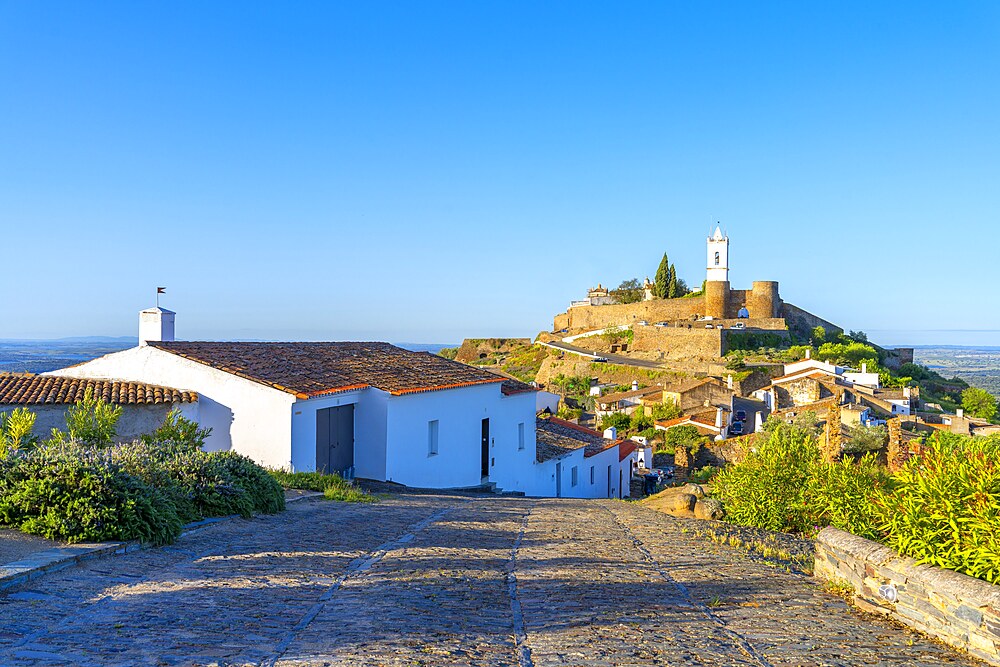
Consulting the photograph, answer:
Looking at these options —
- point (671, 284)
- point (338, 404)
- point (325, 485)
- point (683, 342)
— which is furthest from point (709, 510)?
point (671, 284)

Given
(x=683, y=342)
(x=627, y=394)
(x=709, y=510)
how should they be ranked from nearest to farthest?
(x=709, y=510) → (x=627, y=394) → (x=683, y=342)

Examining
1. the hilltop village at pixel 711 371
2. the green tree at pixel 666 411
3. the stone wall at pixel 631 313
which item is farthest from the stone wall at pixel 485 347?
the green tree at pixel 666 411

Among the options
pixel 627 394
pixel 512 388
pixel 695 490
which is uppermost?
pixel 512 388

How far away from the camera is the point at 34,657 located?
4.77 metres

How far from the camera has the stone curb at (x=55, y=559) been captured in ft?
20.8

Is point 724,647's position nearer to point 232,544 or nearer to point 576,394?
point 232,544

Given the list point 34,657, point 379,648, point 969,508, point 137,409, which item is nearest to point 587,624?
point 379,648

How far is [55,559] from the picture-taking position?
6.98m

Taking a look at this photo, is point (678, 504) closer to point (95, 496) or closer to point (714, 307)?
point (95, 496)

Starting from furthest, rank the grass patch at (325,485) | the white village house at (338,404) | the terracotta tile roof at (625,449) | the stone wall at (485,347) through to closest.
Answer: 1. the stone wall at (485,347)
2. the terracotta tile roof at (625,449)
3. the white village house at (338,404)
4. the grass patch at (325,485)

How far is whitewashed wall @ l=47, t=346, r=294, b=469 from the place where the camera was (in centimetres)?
1683

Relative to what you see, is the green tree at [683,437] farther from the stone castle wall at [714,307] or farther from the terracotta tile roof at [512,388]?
the stone castle wall at [714,307]

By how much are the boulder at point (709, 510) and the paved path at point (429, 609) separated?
3283 mm

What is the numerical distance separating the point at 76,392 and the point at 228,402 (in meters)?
3.33
